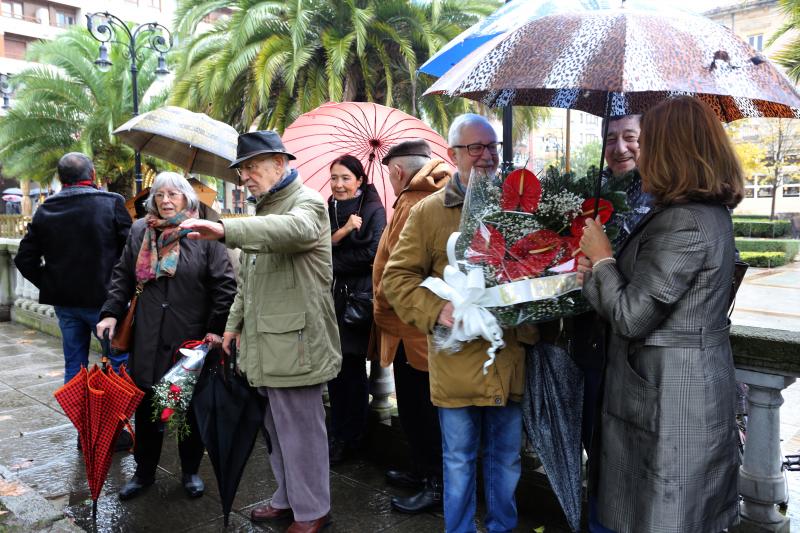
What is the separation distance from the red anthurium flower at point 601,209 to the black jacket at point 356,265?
1728mm

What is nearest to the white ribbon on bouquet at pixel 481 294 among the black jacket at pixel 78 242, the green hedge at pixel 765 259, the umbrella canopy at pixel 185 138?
the umbrella canopy at pixel 185 138

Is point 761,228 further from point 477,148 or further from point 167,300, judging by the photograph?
point 167,300

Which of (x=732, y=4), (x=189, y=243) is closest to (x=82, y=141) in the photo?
(x=189, y=243)

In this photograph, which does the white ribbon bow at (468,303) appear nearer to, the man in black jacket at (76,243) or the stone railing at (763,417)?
the stone railing at (763,417)

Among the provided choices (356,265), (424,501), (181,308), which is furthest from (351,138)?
(424,501)

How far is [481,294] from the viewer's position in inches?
94.2

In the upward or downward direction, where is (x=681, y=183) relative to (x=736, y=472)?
upward

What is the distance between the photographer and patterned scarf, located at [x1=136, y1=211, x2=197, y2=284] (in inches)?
143

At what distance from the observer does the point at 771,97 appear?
2.12m

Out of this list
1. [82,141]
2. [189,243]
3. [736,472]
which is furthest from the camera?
[82,141]

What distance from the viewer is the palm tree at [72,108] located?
742 inches

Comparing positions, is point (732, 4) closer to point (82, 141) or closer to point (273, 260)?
point (82, 141)

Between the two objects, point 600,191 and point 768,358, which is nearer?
point 600,191

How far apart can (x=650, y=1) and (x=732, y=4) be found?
40.8m
